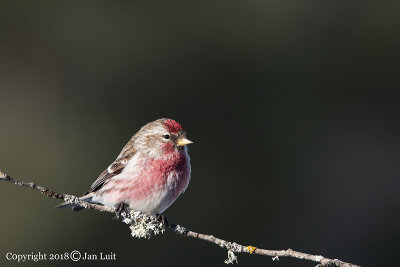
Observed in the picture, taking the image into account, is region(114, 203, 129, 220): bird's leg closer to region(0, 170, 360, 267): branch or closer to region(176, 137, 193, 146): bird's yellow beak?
region(0, 170, 360, 267): branch

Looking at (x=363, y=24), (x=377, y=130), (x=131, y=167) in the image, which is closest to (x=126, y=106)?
(x=377, y=130)

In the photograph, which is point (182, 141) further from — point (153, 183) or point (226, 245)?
point (226, 245)

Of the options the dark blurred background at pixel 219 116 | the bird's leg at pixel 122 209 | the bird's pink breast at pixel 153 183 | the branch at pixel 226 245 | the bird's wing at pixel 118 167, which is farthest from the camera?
the dark blurred background at pixel 219 116

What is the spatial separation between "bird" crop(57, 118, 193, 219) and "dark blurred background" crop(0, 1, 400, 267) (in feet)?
14.8

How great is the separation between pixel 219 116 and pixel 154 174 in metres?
6.84

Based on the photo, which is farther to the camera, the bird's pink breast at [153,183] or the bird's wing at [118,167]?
the bird's wing at [118,167]

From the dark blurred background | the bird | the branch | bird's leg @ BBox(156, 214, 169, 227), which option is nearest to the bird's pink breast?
the bird

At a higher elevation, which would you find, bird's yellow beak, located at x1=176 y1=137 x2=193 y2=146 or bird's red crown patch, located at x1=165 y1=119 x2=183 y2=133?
bird's red crown patch, located at x1=165 y1=119 x2=183 y2=133

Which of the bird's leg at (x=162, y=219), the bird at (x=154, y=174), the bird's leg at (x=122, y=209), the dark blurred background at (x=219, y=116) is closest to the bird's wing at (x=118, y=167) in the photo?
the bird at (x=154, y=174)

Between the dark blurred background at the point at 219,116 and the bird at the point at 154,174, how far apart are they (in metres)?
4.50

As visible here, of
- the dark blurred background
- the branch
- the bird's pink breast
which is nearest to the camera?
the branch

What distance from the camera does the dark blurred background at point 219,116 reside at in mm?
10258

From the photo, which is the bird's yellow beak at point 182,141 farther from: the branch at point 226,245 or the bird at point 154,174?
the branch at point 226,245

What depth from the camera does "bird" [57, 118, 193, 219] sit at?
480 centimetres
